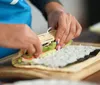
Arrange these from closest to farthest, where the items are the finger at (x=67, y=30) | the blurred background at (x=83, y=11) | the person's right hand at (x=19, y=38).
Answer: the person's right hand at (x=19, y=38)
the finger at (x=67, y=30)
the blurred background at (x=83, y=11)

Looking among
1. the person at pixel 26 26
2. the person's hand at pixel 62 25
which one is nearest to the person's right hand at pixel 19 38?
the person at pixel 26 26

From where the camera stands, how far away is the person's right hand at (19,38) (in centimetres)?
74

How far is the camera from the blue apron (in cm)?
96

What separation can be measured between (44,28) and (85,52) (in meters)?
1.06

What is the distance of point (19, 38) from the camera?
0.76 meters

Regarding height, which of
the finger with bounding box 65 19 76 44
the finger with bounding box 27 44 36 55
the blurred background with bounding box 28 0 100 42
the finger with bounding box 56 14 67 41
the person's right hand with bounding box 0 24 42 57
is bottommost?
the blurred background with bounding box 28 0 100 42

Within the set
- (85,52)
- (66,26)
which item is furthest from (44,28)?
(85,52)

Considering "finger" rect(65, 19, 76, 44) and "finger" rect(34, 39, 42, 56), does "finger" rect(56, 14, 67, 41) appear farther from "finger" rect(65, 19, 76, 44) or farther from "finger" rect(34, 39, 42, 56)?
"finger" rect(34, 39, 42, 56)

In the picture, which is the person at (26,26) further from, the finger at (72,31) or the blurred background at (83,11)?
the blurred background at (83,11)

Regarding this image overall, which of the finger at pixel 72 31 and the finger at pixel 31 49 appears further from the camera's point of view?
the finger at pixel 72 31

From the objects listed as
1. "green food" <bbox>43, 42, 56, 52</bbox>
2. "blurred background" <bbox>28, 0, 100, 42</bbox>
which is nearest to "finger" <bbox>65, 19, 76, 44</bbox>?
"green food" <bbox>43, 42, 56, 52</bbox>

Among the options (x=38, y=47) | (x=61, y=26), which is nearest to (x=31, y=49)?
(x=38, y=47)

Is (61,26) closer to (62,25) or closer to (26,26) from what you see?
(62,25)

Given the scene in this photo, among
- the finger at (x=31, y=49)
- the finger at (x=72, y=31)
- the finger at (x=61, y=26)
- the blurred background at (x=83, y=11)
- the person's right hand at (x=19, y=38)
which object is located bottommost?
the blurred background at (x=83, y=11)
